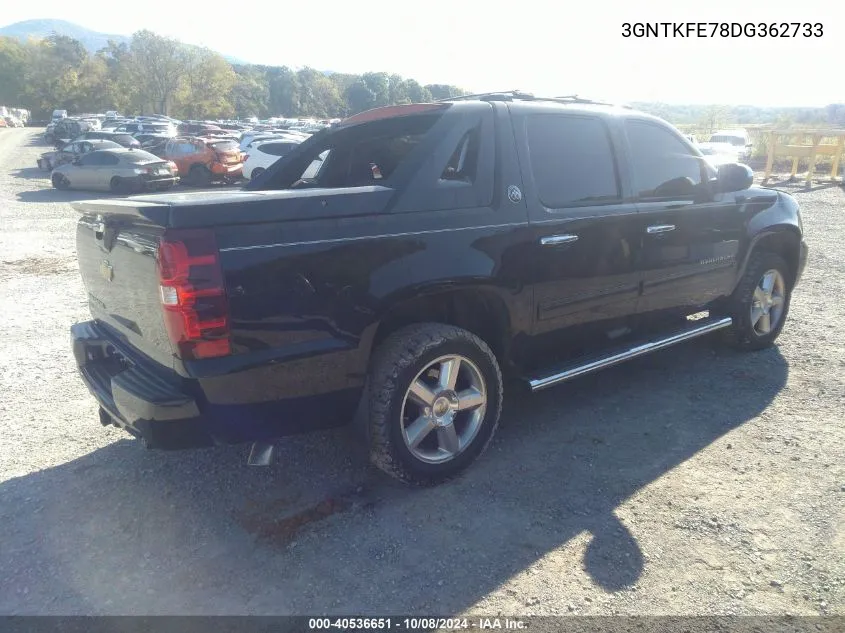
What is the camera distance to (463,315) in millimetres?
3609

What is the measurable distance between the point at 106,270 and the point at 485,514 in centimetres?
230

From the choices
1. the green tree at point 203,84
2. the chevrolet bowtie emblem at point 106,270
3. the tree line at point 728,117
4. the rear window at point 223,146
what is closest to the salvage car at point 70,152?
the rear window at point 223,146

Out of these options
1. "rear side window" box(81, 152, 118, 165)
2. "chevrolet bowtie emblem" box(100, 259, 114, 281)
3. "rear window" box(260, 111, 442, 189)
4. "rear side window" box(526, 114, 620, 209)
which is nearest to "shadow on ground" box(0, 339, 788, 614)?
"chevrolet bowtie emblem" box(100, 259, 114, 281)

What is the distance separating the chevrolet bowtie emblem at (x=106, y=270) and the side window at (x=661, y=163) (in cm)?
317

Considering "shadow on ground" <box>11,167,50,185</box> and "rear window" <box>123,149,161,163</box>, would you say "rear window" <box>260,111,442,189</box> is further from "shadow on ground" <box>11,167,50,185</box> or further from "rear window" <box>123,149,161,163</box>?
"shadow on ground" <box>11,167,50,185</box>

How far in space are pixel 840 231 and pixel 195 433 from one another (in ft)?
42.1

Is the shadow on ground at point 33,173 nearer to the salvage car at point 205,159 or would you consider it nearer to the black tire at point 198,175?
the salvage car at point 205,159

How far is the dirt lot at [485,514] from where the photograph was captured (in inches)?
104

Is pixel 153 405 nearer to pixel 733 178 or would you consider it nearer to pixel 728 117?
pixel 733 178

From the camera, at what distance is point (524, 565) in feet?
9.22

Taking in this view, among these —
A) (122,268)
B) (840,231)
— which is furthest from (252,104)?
(122,268)

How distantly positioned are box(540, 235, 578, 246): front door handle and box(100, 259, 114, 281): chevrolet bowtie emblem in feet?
7.46

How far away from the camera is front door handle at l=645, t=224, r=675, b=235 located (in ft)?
13.6

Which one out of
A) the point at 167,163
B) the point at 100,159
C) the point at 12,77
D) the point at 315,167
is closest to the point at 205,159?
the point at 167,163
